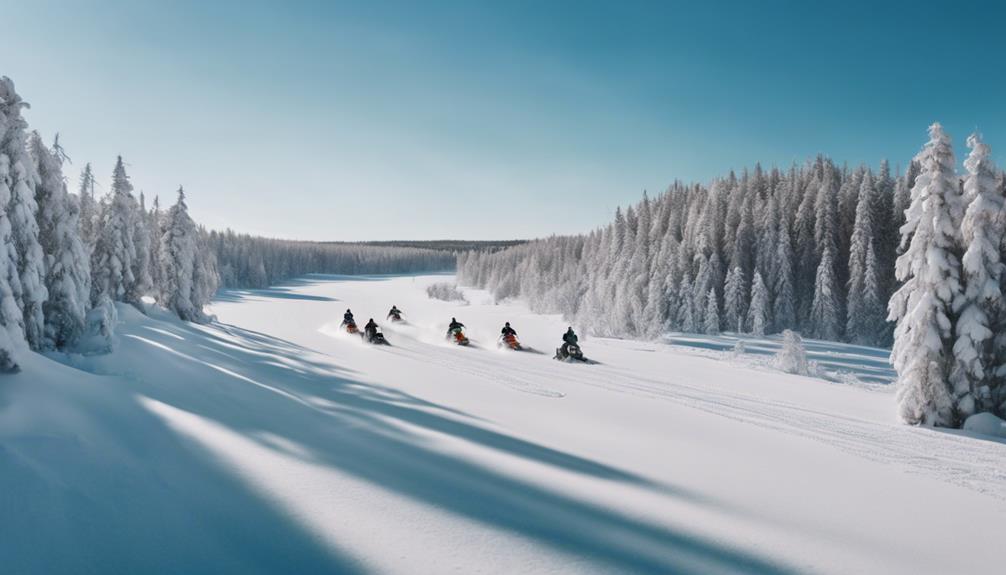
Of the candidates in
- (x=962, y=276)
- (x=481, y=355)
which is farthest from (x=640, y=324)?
(x=962, y=276)

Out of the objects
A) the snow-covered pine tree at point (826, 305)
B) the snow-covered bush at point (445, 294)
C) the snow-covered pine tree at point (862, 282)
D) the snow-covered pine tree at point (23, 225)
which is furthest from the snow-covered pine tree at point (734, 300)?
the snow-covered bush at point (445, 294)

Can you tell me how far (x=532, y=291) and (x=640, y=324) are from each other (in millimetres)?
34364

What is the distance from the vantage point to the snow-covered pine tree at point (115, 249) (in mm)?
25359

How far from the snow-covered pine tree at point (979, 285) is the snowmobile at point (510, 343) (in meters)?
14.3

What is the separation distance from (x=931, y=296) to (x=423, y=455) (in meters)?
13.3

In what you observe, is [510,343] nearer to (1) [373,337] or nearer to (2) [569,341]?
(2) [569,341]

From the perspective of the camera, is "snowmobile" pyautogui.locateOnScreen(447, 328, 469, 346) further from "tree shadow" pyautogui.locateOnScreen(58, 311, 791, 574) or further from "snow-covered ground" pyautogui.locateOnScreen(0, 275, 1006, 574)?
"snow-covered ground" pyautogui.locateOnScreen(0, 275, 1006, 574)

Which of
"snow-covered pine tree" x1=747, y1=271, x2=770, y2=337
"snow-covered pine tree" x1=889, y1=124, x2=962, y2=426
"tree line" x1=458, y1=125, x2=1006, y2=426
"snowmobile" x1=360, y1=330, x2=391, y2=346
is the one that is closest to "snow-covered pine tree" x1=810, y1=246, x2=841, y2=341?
"tree line" x1=458, y1=125, x2=1006, y2=426

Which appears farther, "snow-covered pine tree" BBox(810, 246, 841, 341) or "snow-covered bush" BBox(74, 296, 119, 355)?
"snow-covered pine tree" BBox(810, 246, 841, 341)

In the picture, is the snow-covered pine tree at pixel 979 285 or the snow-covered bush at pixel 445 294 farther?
the snow-covered bush at pixel 445 294

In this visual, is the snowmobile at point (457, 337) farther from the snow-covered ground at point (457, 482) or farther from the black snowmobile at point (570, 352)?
the snow-covered ground at point (457, 482)

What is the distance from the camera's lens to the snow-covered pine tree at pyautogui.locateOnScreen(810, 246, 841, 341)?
42.3m

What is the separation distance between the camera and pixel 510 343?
861 inches

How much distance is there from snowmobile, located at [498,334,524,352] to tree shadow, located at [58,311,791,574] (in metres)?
9.29
